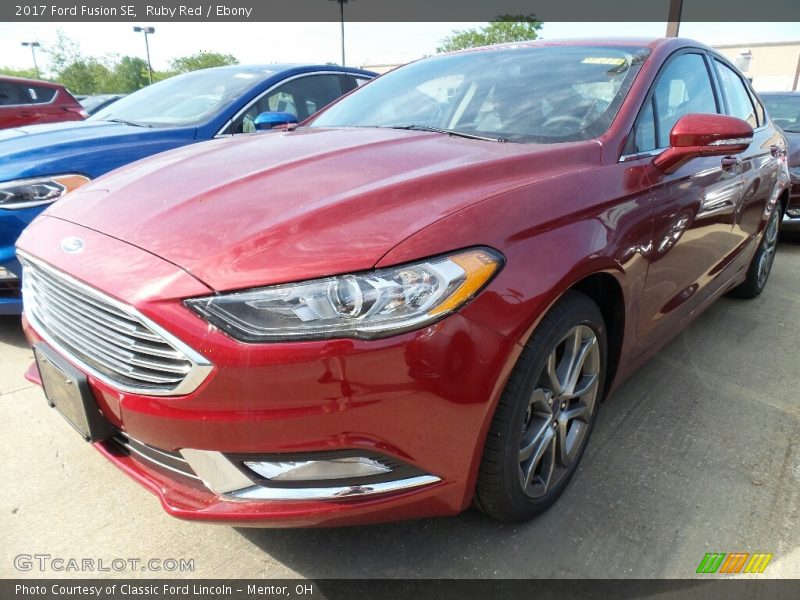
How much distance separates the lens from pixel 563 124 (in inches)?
83.8

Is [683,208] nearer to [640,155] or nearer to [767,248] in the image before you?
[640,155]

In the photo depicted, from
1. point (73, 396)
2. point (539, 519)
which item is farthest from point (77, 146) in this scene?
point (539, 519)

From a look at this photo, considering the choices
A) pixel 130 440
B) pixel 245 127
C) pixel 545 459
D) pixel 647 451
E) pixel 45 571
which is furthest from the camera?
pixel 245 127

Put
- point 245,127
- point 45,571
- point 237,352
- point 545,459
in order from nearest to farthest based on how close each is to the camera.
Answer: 1. point 237,352
2. point 45,571
3. point 545,459
4. point 245,127

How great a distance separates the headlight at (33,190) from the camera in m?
2.87

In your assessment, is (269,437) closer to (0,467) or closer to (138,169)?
(138,169)

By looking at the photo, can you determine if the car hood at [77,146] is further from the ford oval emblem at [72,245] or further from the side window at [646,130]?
the side window at [646,130]

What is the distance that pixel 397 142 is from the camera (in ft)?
6.88

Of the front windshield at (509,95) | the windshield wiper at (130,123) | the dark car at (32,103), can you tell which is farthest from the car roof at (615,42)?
the dark car at (32,103)

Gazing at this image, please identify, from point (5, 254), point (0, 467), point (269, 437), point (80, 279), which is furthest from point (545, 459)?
point (5, 254)

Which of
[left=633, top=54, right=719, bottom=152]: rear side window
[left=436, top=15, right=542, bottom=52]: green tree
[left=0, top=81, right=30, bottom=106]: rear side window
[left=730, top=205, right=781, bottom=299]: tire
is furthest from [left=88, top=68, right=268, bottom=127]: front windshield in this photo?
[left=436, top=15, right=542, bottom=52]: green tree

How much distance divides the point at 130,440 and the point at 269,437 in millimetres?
508

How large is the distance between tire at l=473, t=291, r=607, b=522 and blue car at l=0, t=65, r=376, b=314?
2.24 m

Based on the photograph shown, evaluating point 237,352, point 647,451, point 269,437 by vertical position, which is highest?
point 237,352
